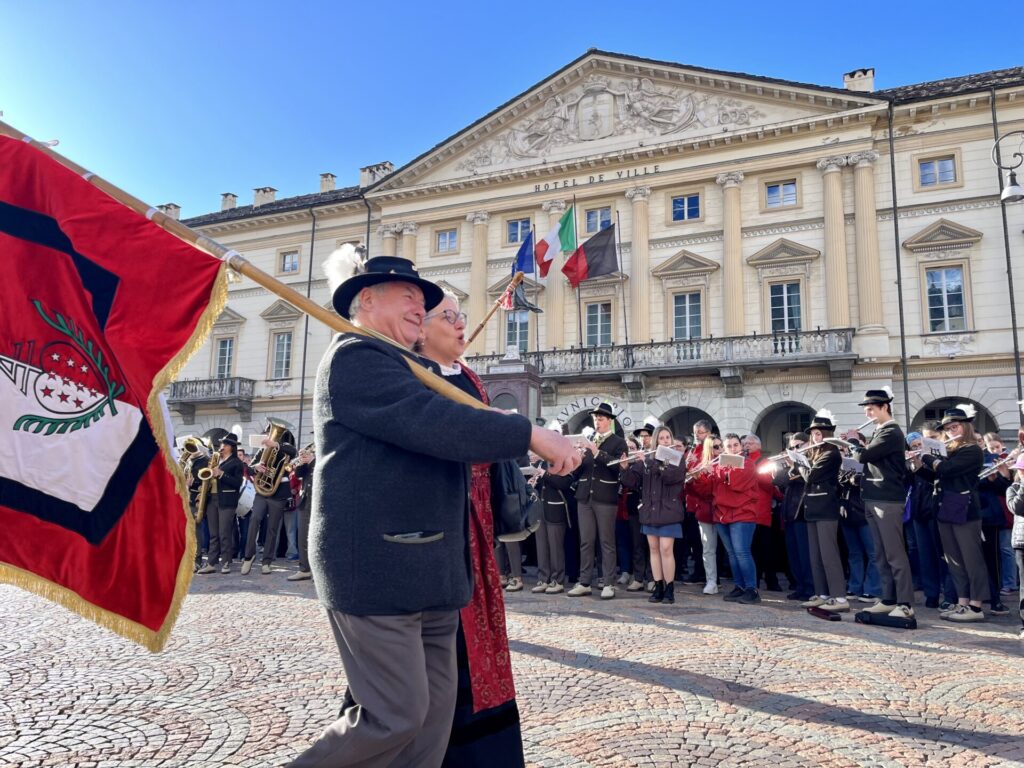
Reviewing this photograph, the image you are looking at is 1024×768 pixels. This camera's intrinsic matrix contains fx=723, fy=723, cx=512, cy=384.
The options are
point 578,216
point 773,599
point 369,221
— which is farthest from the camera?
point 369,221

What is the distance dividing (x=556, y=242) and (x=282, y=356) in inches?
618

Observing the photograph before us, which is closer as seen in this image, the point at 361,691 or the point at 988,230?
the point at 361,691

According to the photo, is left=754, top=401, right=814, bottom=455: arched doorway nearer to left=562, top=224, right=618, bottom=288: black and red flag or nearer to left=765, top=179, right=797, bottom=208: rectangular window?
left=765, top=179, right=797, bottom=208: rectangular window

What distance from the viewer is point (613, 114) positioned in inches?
1123

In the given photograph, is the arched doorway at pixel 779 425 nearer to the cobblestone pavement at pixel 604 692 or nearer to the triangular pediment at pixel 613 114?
the triangular pediment at pixel 613 114

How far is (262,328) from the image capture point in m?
33.9

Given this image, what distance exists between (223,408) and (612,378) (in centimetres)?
1884

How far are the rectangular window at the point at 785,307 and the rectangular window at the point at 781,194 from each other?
2.99m

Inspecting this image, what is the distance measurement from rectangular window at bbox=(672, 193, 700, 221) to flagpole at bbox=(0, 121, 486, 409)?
1010 inches

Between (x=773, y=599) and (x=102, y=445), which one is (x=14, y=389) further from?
(x=773, y=599)

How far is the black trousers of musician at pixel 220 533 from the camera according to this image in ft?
39.9

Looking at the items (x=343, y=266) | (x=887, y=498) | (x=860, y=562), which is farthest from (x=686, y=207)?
(x=343, y=266)

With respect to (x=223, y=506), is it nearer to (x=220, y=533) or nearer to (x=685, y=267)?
(x=220, y=533)

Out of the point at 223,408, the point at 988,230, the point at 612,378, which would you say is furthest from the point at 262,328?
the point at 988,230
